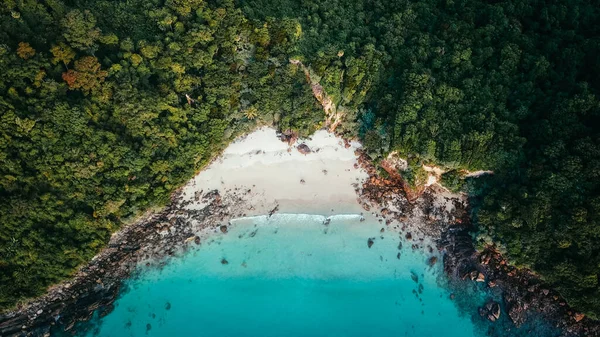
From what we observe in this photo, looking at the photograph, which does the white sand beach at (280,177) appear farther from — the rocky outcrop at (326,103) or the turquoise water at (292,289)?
the rocky outcrop at (326,103)

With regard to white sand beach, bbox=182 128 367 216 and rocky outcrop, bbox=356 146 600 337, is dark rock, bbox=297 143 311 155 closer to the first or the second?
white sand beach, bbox=182 128 367 216

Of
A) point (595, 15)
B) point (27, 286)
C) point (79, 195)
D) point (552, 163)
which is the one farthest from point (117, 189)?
point (595, 15)

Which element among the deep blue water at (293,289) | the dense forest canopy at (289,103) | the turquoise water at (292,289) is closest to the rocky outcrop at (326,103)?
the dense forest canopy at (289,103)

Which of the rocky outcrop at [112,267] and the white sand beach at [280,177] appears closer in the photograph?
the rocky outcrop at [112,267]

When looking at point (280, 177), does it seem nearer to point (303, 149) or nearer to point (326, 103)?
point (303, 149)

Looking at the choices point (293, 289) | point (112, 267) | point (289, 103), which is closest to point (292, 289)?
point (293, 289)
